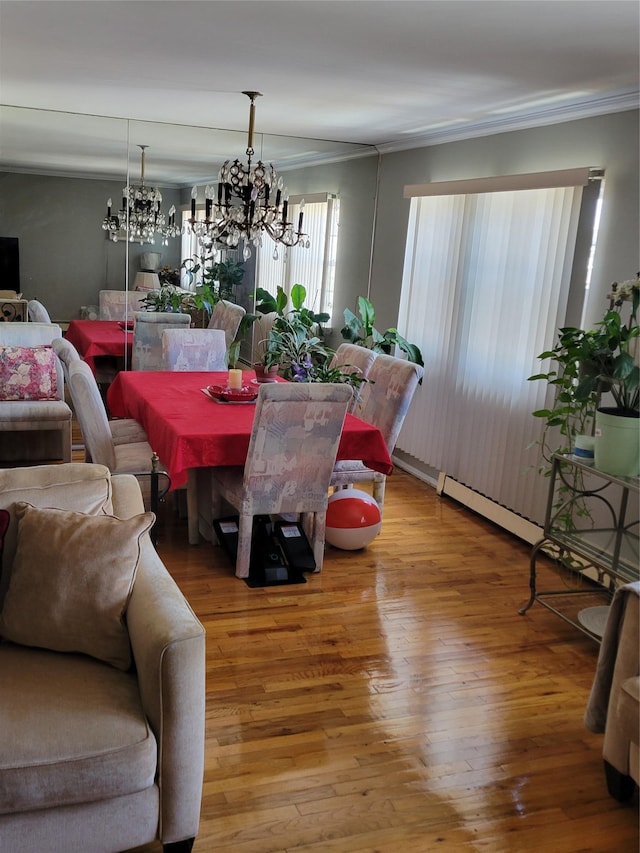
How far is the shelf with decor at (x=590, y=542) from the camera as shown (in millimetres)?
3234

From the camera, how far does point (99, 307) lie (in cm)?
561

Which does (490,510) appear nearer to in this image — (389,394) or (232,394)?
(389,394)

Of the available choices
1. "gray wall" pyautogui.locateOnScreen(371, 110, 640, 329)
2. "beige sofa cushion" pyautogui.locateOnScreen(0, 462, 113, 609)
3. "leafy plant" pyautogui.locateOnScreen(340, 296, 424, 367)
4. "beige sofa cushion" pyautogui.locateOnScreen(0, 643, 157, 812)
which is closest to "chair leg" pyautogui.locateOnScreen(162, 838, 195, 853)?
"beige sofa cushion" pyautogui.locateOnScreen(0, 643, 157, 812)

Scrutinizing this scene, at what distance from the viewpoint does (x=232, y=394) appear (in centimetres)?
428

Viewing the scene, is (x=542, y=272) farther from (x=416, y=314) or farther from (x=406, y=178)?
(x=406, y=178)

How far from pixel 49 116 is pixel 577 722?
15.1 feet

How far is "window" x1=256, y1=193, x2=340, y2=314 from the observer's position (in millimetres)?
5914

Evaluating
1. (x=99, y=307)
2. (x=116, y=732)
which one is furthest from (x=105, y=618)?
(x=99, y=307)

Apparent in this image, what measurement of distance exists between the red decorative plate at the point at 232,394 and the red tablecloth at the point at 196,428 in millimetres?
37

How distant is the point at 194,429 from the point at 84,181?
103 inches

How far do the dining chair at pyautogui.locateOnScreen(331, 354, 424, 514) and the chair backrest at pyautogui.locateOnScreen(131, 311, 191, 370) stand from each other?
1795 mm

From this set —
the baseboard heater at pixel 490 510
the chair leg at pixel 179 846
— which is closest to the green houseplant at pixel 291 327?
the baseboard heater at pixel 490 510

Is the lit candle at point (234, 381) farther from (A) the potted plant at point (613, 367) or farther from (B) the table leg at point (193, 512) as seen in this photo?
(A) the potted plant at point (613, 367)

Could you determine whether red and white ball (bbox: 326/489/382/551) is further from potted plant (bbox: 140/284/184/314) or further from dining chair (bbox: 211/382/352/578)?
potted plant (bbox: 140/284/184/314)
